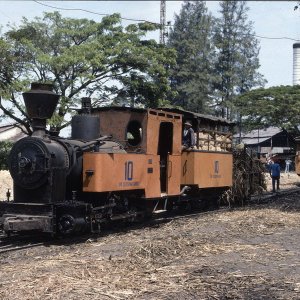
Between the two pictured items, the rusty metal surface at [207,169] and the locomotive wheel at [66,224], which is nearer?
the locomotive wheel at [66,224]

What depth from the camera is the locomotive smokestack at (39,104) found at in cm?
921

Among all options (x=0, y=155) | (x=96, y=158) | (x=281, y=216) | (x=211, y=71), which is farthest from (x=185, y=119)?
(x=211, y=71)

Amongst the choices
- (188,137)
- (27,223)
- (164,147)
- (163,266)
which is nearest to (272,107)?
(188,137)

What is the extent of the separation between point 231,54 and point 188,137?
123ft

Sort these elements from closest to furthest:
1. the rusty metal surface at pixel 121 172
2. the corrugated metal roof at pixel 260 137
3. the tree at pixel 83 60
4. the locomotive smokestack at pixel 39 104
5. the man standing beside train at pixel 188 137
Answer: the locomotive smokestack at pixel 39 104 → the rusty metal surface at pixel 121 172 → the man standing beside train at pixel 188 137 → the tree at pixel 83 60 → the corrugated metal roof at pixel 260 137

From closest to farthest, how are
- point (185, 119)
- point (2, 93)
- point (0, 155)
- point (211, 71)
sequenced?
1. point (185, 119)
2. point (2, 93)
3. point (0, 155)
4. point (211, 71)

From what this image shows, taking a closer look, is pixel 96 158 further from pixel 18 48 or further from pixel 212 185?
pixel 18 48

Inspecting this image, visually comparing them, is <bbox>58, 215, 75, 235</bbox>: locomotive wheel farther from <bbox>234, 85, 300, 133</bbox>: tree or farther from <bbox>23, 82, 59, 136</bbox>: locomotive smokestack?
<bbox>234, 85, 300, 133</bbox>: tree

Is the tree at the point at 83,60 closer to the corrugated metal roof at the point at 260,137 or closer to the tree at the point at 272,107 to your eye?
the tree at the point at 272,107

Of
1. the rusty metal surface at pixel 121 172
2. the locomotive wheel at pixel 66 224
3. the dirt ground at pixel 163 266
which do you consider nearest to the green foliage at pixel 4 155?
the rusty metal surface at pixel 121 172

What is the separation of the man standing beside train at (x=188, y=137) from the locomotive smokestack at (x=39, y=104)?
445cm

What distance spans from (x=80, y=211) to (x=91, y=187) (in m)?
0.55

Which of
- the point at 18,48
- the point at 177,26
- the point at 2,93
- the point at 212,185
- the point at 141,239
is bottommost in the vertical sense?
the point at 141,239

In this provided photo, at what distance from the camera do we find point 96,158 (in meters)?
9.40
